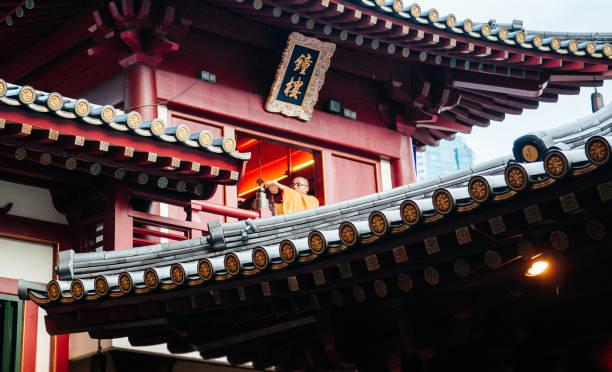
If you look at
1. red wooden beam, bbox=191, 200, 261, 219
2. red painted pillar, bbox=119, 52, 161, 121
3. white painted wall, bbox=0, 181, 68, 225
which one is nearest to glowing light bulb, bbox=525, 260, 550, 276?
red wooden beam, bbox=191, 200, 261, 219

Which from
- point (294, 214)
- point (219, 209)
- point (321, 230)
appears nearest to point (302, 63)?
point (219, 209)

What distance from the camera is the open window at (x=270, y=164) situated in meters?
18.3

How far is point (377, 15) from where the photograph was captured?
1364 centimetres

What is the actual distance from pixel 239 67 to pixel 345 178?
7.92 feet

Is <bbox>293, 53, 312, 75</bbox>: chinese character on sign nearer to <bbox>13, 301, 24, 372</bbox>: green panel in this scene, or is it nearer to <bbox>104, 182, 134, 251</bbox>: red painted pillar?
<bbox>104, 182, 134, 251</bbox>: red painted pillar

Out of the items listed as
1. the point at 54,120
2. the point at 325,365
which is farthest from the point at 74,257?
the point at 325,365

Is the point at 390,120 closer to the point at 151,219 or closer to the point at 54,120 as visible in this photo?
the point at 151,219

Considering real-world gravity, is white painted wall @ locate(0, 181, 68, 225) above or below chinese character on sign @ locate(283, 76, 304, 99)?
below

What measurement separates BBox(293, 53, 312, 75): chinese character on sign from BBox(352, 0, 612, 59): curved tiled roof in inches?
51.6

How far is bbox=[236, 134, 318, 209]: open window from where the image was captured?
1831 centimetres

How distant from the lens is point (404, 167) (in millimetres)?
15875

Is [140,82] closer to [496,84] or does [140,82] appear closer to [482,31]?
[482,31]

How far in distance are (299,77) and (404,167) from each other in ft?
8.47

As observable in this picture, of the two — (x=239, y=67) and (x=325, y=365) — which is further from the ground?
(x=239, y=67)
